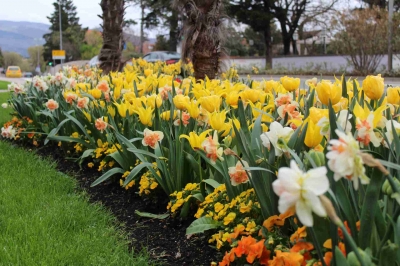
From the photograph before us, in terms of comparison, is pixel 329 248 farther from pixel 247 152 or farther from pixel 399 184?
pixel 247 152

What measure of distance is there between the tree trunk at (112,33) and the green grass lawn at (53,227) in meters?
4.63

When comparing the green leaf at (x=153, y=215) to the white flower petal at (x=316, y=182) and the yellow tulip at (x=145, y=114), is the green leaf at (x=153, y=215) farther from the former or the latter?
the white flower petal at (x=316, y=182)

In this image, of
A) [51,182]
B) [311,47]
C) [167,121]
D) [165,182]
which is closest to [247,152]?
[165,182]

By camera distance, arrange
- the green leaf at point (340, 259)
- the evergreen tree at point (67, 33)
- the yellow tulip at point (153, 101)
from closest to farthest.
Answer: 1. the green leaf at point (340, 259)
2. the yellow tulip at point (153, 101)
3. the evergreen tree at point (67, 33)

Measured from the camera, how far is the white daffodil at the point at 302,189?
96cm

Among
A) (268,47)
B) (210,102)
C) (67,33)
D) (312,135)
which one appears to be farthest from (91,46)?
(312,135)

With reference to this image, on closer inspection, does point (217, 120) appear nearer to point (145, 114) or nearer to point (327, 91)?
point (327, 91)

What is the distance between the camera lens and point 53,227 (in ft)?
8.48

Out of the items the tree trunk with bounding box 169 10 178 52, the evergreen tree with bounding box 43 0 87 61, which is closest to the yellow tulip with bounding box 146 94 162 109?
the tree trunk with bounding box 169 10 178 52

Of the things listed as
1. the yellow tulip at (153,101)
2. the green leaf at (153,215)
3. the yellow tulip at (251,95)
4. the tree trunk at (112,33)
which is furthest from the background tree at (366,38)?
the green leaf at (153,215)

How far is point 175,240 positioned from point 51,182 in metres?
1.59

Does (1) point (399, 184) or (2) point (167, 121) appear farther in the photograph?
(2) point (167, 121)

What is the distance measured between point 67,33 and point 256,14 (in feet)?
115

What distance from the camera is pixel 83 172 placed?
13.0 feet
